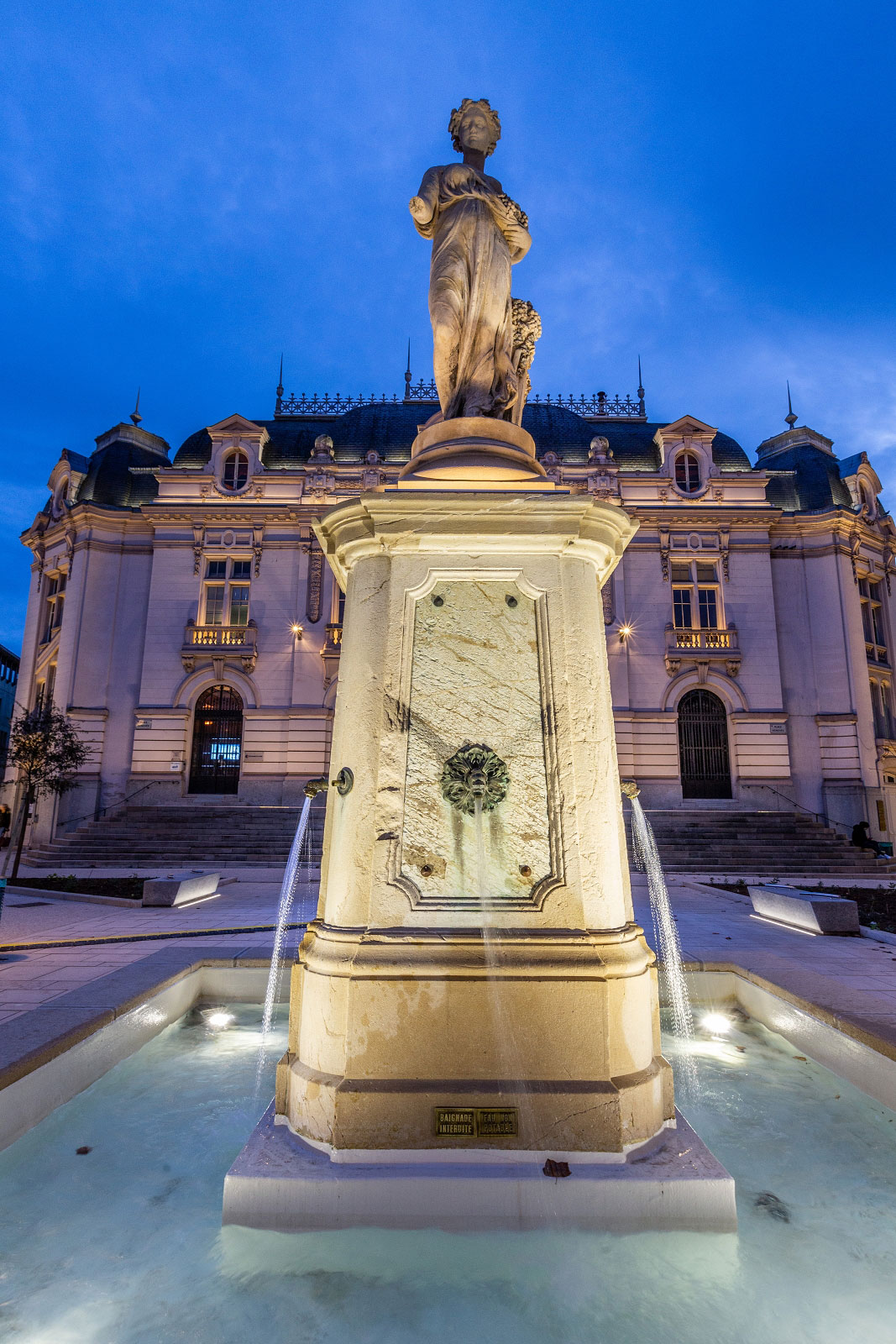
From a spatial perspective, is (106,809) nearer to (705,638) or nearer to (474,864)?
(705,638)

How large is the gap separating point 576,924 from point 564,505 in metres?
2.11

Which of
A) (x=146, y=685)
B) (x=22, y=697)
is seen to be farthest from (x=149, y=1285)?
(x=22, y=697)

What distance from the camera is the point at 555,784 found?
12.0 feet

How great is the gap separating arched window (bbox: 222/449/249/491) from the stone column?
26.5 metres

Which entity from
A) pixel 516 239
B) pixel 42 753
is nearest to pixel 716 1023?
pixel 516 239

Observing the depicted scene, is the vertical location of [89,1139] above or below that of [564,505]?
below

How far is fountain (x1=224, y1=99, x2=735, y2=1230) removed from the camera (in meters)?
2.85

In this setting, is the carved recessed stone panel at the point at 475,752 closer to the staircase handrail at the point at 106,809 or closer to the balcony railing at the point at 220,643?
the balcony railing at the point at 220,643

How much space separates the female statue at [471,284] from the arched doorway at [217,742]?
22.7 meters

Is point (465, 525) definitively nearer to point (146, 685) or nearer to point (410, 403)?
point (146, 685)

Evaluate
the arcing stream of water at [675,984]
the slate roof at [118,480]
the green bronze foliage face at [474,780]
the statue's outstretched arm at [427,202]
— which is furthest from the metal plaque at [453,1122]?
the slate roof at [118,480]

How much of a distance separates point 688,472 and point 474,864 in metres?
28.2

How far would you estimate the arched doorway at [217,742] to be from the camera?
86.4 ft

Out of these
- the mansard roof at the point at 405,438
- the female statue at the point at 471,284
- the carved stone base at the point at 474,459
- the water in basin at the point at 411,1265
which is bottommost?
the water in basin at the point at 411,1265
